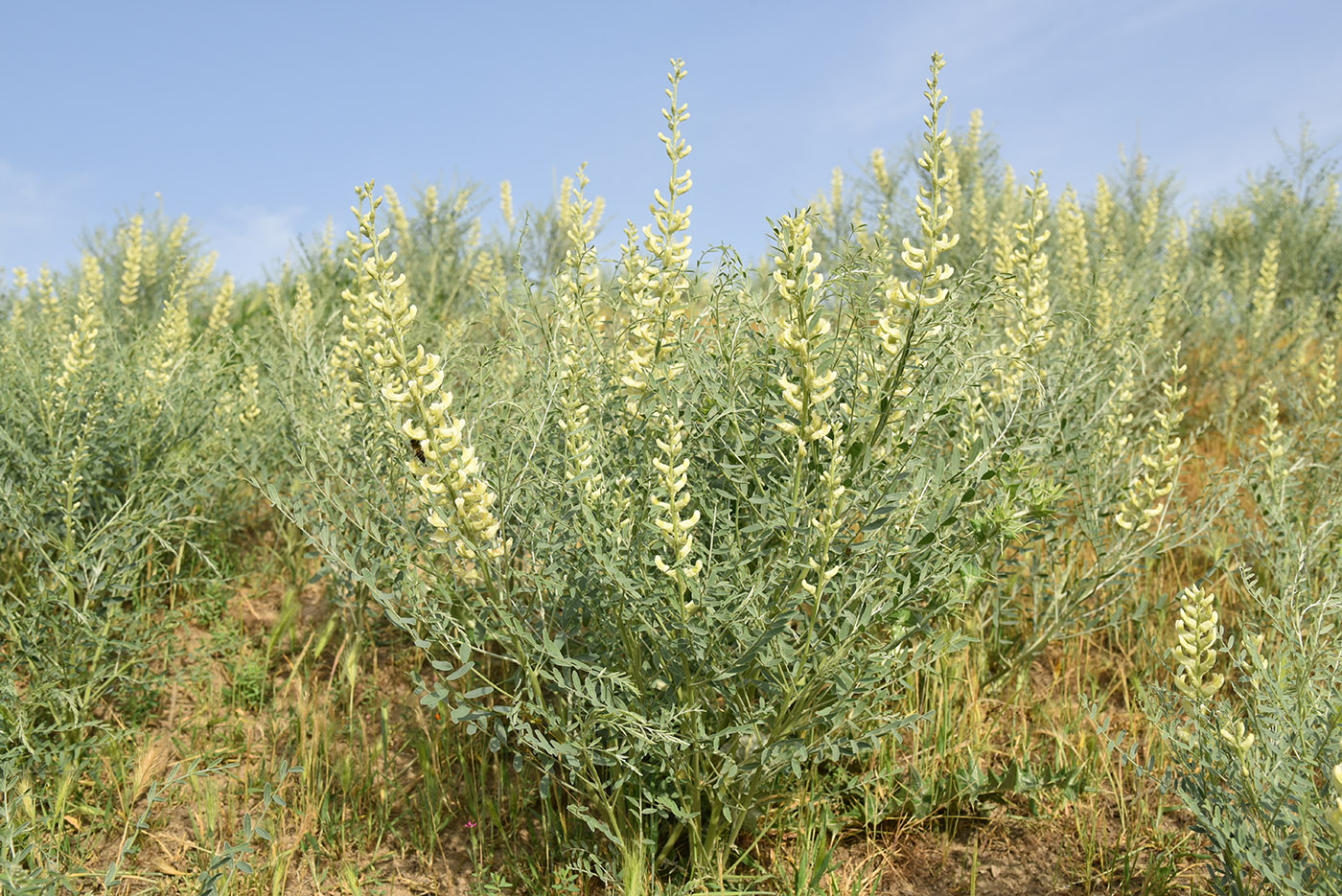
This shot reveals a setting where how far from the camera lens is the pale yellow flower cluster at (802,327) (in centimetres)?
185

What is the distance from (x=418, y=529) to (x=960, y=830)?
72.1 inches

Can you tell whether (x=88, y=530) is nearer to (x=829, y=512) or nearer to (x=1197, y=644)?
Answer: (x=829, y=512)

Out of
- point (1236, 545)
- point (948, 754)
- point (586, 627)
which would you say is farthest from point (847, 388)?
point (1236, 545)

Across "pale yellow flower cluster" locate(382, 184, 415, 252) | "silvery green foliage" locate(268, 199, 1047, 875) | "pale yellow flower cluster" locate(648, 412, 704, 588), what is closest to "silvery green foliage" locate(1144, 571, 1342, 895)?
"silvery green foliage" locate(268, 199, 1047, 875)

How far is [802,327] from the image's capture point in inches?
72.8

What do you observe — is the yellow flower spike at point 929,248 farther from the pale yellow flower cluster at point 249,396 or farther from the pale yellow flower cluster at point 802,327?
the pale yellow flower cluster at point 249,396

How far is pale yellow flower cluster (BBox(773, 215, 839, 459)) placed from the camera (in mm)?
1850

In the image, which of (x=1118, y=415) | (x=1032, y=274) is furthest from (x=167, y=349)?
(x=1118, y=415)

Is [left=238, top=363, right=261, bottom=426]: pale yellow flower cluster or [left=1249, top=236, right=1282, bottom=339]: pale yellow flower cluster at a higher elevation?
[left=1249, top=236, right=1282, bottom=339]: pale yellow flower cluster

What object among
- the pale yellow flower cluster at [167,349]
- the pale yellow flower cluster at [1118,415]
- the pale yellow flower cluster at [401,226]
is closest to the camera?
the pale yellow flower cluster at [1118,415]

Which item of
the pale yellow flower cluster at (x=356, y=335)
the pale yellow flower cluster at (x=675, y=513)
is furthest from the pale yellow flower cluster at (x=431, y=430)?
the pale yellow flower cluster at (x=675, y=513)

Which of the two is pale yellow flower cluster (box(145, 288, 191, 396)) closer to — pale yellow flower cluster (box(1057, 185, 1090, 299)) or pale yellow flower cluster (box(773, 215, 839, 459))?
pale yellow flower cluster (box(773, 215, 839, 459))

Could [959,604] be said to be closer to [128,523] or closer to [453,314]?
[128,523]

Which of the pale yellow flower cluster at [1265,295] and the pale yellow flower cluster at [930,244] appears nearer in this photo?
the pale yellow flower cluster at [930,244]
